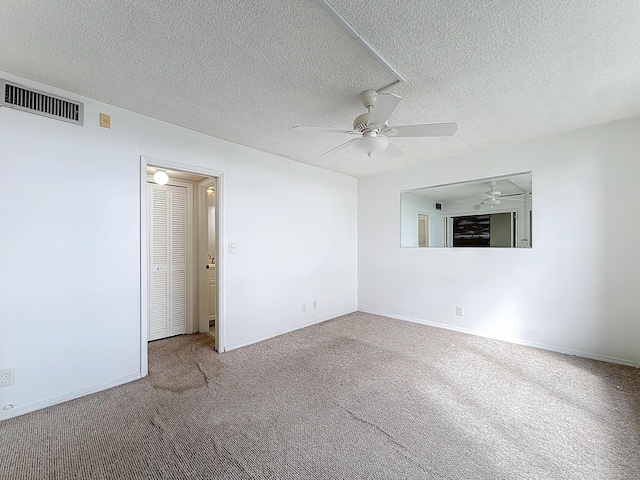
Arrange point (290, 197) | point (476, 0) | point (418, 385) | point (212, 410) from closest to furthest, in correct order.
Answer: point (476, 0) < point (212, 410) < point (418, 385) < point (290, 197)

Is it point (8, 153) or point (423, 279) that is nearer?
point (8, 153)

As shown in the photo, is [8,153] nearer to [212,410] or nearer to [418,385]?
[212,410]

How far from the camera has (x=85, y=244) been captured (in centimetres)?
228

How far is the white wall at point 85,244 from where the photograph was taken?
6.57ft

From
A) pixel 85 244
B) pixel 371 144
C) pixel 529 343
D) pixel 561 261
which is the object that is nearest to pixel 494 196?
pixel 561 261

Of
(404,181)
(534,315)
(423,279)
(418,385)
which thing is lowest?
(418,385)

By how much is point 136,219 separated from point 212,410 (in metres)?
1.75

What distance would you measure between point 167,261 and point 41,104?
211 cm

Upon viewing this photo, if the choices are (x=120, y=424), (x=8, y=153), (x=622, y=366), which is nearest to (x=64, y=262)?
(x=8, y=153)

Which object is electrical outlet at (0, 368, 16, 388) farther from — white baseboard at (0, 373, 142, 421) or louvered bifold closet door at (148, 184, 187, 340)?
louvered bifold closet door at (148, 184, 187, 340)

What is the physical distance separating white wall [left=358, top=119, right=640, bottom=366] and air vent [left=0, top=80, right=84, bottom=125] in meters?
4.03

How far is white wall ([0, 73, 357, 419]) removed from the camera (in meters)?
2.00

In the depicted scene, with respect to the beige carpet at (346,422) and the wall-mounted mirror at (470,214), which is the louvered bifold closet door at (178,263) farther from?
the wall-mounted mirror at (470,214)

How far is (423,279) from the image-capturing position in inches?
167
